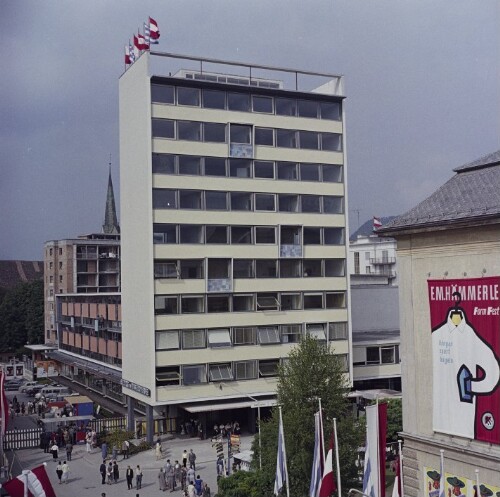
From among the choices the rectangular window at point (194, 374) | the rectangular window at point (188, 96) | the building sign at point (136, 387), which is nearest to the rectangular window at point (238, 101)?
the rectangular window at point (188, 96)

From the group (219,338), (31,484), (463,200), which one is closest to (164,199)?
(219,338)

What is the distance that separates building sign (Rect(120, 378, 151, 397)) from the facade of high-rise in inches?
7.5

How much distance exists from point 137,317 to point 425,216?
28243 millimetres

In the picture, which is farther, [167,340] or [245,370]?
[245,370]

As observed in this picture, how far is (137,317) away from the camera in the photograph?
165 feet

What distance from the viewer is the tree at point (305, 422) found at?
3131cm

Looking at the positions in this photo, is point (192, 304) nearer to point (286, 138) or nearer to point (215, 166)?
point (215, 166)

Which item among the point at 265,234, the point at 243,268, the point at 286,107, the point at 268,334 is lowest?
the point at 268,334

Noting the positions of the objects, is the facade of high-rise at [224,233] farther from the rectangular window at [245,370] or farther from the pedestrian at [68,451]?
the pedestrian at [68,451]

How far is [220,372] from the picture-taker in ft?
162

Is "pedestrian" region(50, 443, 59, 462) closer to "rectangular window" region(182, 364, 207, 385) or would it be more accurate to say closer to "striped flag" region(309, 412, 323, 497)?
"rectangular window" region(182, 364, 207, 385)

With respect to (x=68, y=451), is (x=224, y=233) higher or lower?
higher

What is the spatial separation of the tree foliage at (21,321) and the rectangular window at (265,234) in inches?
2715

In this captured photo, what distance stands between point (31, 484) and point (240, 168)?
118ft
